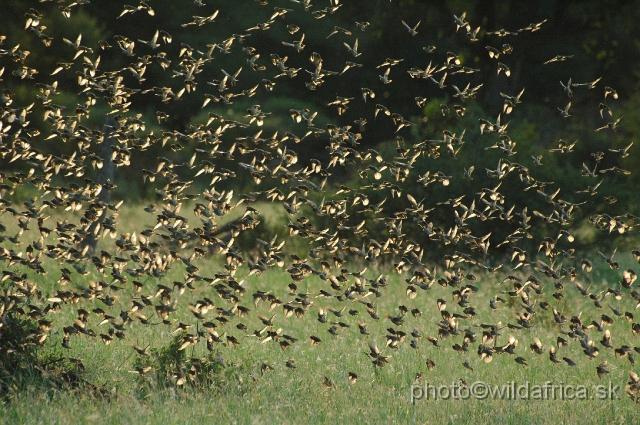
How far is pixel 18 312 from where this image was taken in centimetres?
801

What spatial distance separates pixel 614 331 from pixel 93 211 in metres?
7.35

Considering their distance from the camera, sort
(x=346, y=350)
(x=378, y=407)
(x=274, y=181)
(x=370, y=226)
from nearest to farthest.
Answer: (x=378, y=407), (x=346, y=350), (x=370, y=226), (x=274, y=181)

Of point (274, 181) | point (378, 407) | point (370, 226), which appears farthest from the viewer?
point (274, 181)

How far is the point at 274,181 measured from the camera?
2741 cm

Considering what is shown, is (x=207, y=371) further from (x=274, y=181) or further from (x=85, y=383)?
(x=274, y=181)

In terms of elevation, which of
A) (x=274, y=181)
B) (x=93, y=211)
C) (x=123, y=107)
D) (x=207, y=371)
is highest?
(x=123, y=107)

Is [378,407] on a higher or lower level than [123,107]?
lower

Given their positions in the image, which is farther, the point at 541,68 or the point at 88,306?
the point at 541,68

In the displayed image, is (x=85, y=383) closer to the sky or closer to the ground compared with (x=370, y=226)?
closer to the sky

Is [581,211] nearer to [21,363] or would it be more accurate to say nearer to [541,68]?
[21,363]

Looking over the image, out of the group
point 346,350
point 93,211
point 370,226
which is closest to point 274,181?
point 370,226

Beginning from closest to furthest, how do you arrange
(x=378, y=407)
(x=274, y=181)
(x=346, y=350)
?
(x=378, y=407)
(x=346, y=350)
(x=274, y=181)

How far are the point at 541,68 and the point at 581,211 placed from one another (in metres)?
18.1

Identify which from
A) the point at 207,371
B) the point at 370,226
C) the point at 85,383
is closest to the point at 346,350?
the point at 207,371
